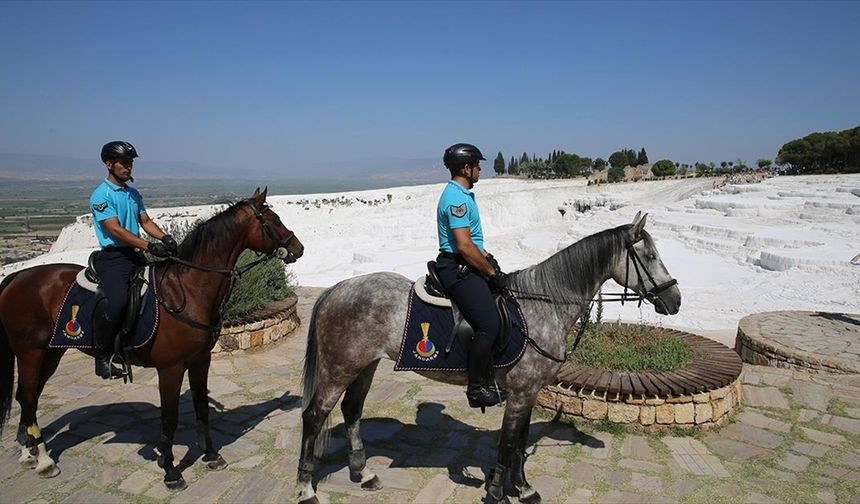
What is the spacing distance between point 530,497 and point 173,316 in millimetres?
3613

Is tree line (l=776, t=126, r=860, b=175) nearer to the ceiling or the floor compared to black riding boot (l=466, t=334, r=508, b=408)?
nearer to the ceiling

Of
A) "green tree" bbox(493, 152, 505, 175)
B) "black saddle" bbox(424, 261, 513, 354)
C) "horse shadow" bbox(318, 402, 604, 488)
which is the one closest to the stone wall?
"horse shadow" bbox(318, 402, 604, 488)

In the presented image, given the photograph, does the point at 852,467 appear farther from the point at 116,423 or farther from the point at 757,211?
the point at 757,211

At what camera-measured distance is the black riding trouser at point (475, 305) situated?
392cm

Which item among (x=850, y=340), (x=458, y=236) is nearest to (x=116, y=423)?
(x=458, y=236)

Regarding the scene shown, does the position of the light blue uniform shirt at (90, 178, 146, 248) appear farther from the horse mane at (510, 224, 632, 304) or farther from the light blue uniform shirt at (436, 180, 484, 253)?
the horse mane at (510, 224, 632, 304)

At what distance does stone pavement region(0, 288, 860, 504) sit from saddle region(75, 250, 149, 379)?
4.28 feet

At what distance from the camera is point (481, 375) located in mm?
4055

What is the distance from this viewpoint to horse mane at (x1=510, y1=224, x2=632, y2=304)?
165 inches

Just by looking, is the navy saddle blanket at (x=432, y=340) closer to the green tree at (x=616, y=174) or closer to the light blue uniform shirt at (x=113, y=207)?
the light blue uniform shirt at (x=113, y=207)

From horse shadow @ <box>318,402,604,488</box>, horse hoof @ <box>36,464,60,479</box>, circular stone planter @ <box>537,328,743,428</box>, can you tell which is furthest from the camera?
circular stone planter @ <box>537,328,743,428</box>

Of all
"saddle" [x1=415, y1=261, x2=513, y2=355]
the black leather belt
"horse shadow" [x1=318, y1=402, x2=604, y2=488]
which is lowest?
"horse shadow" [x1=318, y1=402, x2=604, y2=488]

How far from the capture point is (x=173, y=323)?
460cm

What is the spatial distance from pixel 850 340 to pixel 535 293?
24.8ft
